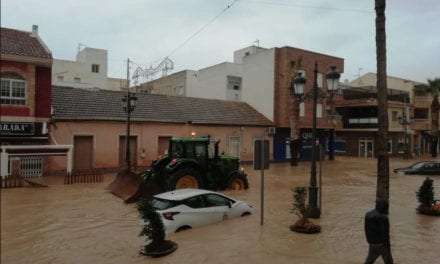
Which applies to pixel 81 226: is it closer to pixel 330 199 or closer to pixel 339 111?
pixel 330 199

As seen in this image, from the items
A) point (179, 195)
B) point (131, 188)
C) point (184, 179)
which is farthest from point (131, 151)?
point (179, 195)

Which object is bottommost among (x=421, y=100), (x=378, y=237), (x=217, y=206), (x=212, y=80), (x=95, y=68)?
(x=217, y=206)

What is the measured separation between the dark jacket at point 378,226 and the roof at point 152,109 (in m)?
20.0

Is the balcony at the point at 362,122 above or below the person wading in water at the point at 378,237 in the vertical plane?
above

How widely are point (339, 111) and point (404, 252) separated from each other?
136 ft

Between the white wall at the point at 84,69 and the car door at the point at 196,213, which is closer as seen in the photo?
the car door at the point at 196,213

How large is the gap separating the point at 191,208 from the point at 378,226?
513 centimetres

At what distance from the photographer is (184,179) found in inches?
635

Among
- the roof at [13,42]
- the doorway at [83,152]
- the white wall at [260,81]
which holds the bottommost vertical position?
the doorway at [83,152]

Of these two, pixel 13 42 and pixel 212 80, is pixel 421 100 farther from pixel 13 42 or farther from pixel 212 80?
pixel 13 42

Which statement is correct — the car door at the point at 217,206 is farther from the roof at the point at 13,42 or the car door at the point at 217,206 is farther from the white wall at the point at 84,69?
the white wall at the point at 84,69

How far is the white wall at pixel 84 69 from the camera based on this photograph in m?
46.7

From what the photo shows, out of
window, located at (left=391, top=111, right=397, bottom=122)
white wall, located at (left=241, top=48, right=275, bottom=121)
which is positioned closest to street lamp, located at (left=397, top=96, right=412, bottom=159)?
window, located at (left=391, top=111, right=397, bottom=122)

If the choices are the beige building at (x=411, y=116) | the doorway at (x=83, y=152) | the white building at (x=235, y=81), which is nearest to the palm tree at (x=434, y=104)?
the beige building at (x=411, y=116)
